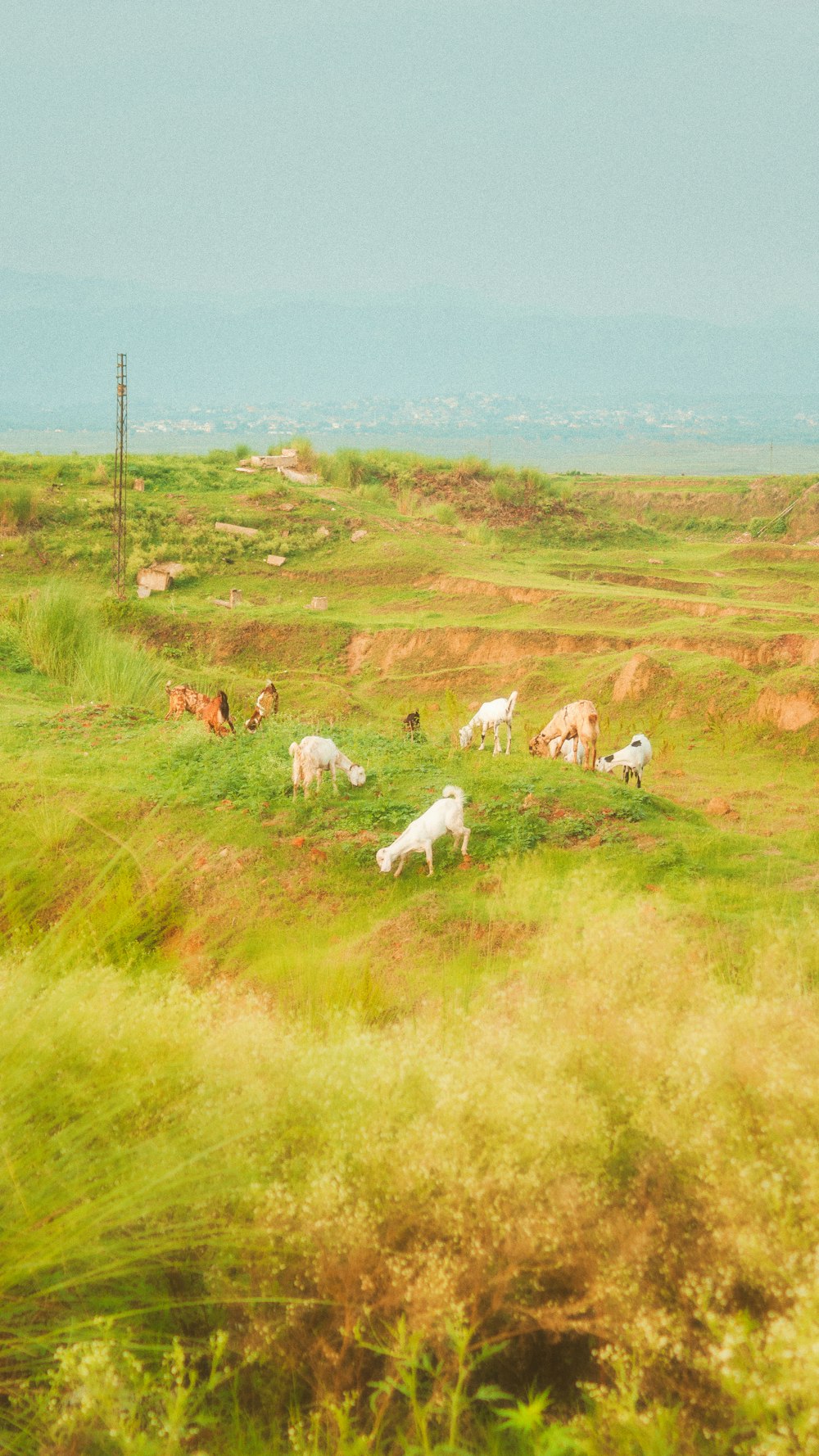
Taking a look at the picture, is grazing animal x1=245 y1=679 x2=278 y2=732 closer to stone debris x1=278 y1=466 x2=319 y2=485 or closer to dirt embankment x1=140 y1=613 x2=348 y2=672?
dirt embankment x1=140 y1=613 x2=348 y2=672

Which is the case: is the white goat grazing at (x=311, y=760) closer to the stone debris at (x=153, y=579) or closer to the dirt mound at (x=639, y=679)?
the dirt mound at (x=639, y=679)

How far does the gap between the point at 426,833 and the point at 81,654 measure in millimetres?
7992

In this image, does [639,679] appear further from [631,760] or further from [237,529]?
[237,529]

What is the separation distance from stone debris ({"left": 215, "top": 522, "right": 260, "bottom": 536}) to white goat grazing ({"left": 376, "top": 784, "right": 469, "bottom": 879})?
21263mm

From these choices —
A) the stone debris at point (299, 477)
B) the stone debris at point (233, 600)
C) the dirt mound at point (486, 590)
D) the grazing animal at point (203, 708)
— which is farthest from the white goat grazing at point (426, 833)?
the stone debris at point (299, 477)

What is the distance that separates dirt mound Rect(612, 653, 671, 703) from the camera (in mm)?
16516

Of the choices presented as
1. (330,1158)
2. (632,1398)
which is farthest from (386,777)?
(632,1398)

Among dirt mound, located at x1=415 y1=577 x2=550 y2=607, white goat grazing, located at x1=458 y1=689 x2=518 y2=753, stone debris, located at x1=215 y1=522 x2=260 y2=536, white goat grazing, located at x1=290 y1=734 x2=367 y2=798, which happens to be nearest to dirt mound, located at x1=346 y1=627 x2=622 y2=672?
dirt mound, located at x1=415 y1=577 x2=550 y2=607

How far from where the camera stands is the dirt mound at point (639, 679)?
16516 millimetres

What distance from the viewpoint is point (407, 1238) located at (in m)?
2.89

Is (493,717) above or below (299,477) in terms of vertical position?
below

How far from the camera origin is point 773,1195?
101 inches

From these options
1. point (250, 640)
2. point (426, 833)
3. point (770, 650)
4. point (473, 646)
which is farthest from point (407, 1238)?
point (250, 640)

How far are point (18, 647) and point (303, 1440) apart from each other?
524 inches
